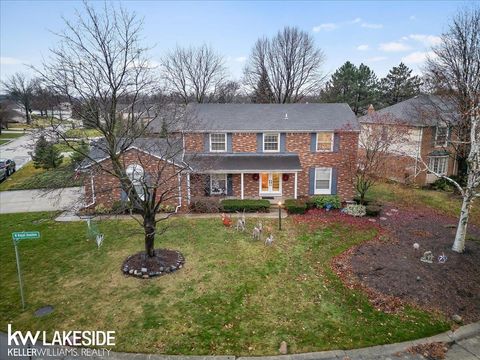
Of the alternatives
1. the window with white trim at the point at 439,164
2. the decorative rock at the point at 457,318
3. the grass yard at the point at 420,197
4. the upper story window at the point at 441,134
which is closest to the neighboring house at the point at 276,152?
the grass yard at the point at 420,197

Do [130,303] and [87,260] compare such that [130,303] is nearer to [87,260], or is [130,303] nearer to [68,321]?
[68,321]

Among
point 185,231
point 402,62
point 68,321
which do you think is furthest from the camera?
point 402,62

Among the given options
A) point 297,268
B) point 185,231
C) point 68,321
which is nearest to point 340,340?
point 297,268

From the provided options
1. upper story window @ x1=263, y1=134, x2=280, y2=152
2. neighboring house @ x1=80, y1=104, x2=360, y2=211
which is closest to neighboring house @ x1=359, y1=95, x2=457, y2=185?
neighboring house @ x1=80, y1=104, x2=360, y2=211

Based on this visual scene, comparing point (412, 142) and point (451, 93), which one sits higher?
point (451, 93)

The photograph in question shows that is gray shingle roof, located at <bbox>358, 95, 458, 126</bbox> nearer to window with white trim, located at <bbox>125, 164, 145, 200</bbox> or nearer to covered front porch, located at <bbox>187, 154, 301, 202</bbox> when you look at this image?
covered front porch, located at <bbox>187, 154, 301, 202</bbox>

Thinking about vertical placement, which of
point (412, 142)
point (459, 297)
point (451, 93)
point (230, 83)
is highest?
point (230, 83)

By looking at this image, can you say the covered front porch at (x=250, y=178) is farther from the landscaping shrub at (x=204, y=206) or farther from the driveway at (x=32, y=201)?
the driveway at (x=32, y=201)
